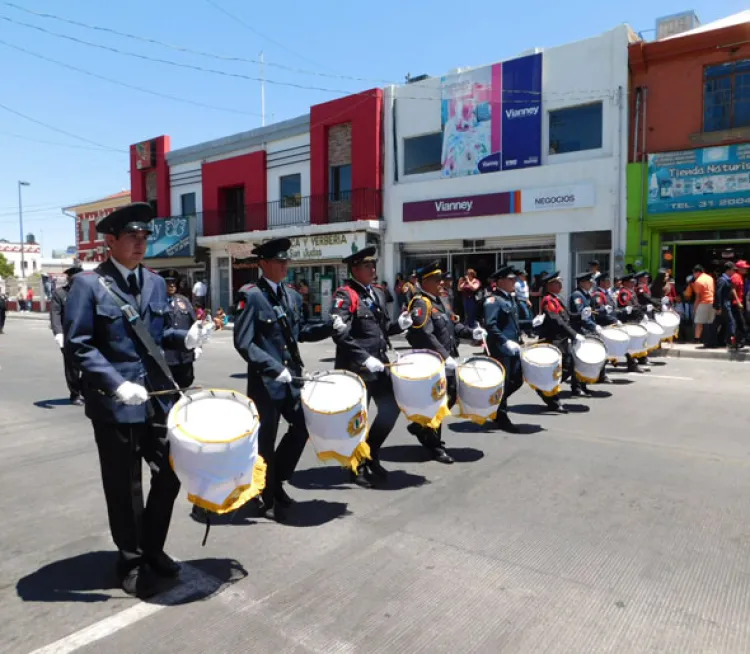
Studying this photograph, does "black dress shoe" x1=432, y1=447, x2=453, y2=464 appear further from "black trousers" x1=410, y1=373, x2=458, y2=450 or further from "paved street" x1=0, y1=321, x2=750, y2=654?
"paved street" x1=0, y1=321, x2=750, y2=654

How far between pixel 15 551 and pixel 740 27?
60.5 feet

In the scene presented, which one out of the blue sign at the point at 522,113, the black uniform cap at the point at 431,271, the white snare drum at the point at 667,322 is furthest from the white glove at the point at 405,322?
the blue sign at the point at 522,113

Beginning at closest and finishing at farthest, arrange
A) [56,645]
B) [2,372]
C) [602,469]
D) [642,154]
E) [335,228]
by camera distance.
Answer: [56,645]
[602,469]
[2,372]
[642,154]
[335,228]

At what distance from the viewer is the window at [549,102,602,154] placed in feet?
58.4

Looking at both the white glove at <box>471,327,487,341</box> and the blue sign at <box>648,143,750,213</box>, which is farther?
the blue sign at <box>648,143,750,213</box>

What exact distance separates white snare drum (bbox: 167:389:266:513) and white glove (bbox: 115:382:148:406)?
184 millimetres

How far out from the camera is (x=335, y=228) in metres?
23.0

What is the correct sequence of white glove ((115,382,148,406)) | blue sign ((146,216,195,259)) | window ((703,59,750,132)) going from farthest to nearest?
blue sign ((146,216,195,259)), window ((703,59,750,132)), white glove ((115,382,148,406))

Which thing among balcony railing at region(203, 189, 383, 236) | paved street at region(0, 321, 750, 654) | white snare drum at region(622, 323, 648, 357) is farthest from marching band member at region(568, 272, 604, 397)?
balcony railing at region(203, 189, 383, 236)

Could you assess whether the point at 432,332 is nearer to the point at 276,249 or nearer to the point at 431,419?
the point at 431,419

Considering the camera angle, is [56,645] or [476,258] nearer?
[56,645]

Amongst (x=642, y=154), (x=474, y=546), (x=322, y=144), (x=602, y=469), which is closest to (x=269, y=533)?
(x=474, y=546)

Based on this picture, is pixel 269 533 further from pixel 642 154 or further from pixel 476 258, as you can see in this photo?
pixel 476 258

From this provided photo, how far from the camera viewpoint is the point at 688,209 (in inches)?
639
